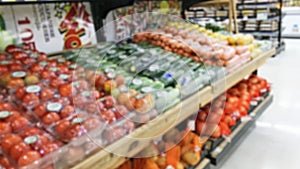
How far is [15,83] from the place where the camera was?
1.42 metres

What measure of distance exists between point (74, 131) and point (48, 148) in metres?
0.13

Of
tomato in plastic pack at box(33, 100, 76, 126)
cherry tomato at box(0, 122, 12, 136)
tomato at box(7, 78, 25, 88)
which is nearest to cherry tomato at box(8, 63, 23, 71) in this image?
tomato at box(7, 78, 25, 88)

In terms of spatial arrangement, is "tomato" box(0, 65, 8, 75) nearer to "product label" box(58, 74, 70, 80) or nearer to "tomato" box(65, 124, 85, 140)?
"product label" box(58, 74, 70, 80)

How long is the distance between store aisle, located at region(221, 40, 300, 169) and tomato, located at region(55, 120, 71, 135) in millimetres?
1447

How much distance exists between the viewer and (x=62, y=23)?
2150 millimetres

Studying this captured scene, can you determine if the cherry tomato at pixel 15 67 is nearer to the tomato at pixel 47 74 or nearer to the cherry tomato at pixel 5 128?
the tomato at pixel 47 74

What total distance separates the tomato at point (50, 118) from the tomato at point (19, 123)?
0.07m

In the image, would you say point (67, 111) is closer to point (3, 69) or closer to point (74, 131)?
point (74, 131)

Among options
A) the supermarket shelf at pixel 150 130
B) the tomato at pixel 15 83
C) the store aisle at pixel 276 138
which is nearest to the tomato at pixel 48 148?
the supermarket shelf at pixel 150 130

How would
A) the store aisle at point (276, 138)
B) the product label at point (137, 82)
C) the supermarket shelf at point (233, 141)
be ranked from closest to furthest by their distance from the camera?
the product label at point (137, 82) < the supermarket shelf at point (233, 141) < the store aisle at point (276, 138)

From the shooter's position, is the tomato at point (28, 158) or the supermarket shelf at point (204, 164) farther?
the supermarket shelf at point (204, 164)

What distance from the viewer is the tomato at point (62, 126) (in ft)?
3.85

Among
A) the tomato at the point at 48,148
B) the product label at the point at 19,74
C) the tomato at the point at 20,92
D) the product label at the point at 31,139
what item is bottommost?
the tomato at the point at 48,148

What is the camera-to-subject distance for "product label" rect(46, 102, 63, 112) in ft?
4.17
